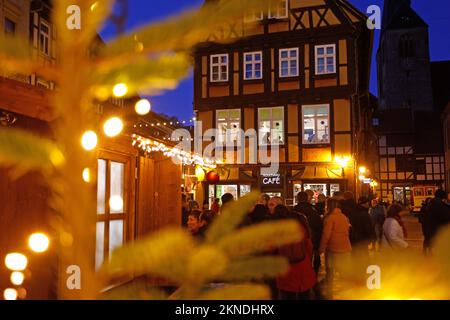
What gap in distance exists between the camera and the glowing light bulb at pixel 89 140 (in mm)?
1210

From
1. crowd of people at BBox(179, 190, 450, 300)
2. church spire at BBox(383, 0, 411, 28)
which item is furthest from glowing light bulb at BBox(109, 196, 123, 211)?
church spire at BBox(383, 0, 411, 28)

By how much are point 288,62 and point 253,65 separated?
5.43ft

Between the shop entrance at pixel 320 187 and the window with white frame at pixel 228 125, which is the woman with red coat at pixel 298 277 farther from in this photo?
the window with white frame at pixel 228 125

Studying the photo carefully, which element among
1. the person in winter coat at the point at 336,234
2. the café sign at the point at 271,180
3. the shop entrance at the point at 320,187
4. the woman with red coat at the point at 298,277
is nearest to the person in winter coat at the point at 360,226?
the person in winter coat at the point at 336,234

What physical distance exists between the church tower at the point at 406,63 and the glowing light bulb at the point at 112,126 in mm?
67743

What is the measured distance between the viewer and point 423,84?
2554 inches

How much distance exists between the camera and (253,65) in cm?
2109

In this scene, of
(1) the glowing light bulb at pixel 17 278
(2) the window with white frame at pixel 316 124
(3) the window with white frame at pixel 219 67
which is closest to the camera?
(1) the glowing light bulb at pixel 17 278

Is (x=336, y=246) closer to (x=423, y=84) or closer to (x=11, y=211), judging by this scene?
(x=11, y=211)

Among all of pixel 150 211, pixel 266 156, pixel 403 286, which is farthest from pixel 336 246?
pixel 266 156

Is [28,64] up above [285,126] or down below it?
below
